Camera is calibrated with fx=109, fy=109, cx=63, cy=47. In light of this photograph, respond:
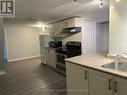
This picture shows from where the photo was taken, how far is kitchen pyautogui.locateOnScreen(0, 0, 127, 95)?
5.38ft

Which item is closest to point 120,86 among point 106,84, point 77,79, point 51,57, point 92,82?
point 106,84

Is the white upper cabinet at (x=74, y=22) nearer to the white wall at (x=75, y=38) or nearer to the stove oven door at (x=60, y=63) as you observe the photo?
the white wall at (x=75, y=38)

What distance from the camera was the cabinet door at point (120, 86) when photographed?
4.25ft

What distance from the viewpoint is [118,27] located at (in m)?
2.20

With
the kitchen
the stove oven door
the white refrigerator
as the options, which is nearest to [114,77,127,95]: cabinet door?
the kitchen

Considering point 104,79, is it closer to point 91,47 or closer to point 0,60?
point 91,47

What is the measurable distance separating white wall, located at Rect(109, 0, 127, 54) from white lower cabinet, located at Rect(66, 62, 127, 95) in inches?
35.9

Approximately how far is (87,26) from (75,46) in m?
0.98

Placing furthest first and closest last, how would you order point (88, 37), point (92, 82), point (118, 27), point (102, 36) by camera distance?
point (102, 36)
point (88, 37)
point (118, 27)
point (92, 82)

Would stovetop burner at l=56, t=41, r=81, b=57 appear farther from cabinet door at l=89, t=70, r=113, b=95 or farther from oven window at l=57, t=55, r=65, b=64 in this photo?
cabinet door at l=89, t=70, r=113, b=95

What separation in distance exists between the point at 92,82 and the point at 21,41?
6406 millimetres

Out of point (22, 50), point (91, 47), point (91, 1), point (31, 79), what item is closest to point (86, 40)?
point (91, 47)

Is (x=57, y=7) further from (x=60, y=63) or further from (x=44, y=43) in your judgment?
(x=44, y=43)

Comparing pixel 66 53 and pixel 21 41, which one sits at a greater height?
pixel 21 41
